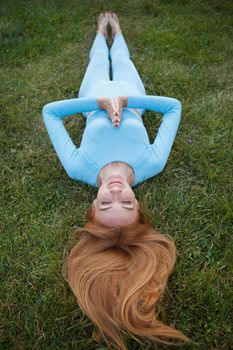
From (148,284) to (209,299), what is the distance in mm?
585

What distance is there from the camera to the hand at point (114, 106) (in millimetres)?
3596

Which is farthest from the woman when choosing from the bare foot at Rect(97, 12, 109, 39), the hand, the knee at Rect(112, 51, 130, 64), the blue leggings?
the bare foot at Rect(97, 12, 109, 39)

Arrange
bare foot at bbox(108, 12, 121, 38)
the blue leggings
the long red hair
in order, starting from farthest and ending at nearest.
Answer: bare foot at bbox(108, 12, 121, 38) → the blue leggings → the long red hair

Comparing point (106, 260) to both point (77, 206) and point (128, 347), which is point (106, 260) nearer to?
point (128, 347)

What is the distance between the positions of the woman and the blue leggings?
0.53ft

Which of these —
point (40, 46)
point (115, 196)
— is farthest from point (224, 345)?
point (40, 46)

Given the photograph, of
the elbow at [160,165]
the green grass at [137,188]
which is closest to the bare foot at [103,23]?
the green grass at [137,188]

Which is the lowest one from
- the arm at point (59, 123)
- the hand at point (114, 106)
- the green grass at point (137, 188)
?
the green grass at point (137, 188)

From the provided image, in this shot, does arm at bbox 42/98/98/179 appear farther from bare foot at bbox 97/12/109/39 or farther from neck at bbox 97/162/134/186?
bare foot at bbox 97/12/109/39

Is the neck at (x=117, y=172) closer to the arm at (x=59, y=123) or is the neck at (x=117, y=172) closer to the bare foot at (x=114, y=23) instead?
the arm at (x=59, y=123)

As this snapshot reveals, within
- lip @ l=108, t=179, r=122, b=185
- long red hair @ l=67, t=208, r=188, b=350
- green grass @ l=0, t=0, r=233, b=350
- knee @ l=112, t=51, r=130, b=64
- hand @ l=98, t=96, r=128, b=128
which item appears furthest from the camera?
knee @ l=112, t=51, r=130, b=64

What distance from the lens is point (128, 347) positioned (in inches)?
111

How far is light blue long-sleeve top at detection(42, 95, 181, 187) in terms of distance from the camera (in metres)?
3.60

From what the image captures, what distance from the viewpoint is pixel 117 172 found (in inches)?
137
